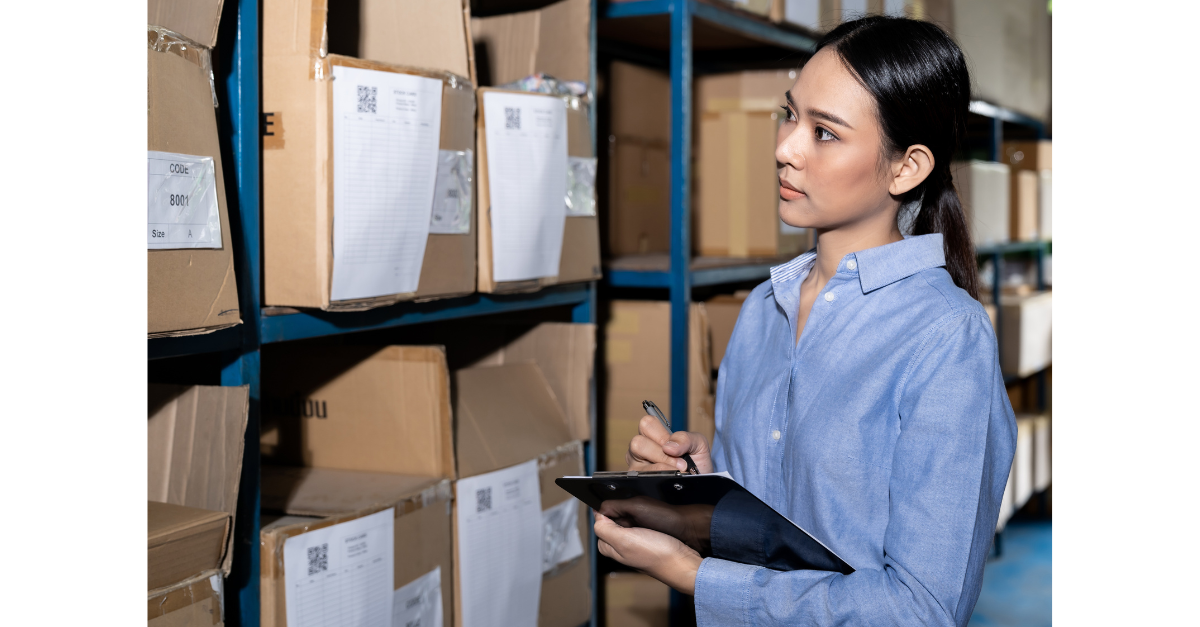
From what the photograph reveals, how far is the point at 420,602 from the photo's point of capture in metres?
1.42

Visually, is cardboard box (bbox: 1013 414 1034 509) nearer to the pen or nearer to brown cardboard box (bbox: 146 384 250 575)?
the pen

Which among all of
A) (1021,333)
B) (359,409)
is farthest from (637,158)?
(1021,333)

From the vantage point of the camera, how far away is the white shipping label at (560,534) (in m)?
1.71

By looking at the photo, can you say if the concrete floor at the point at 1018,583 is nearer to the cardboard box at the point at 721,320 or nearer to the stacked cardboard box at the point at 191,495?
the cardboard box at the point at 721,320

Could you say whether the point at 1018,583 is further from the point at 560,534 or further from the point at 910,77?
the point at 910,77

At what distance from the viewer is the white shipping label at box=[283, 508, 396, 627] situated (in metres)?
1.20

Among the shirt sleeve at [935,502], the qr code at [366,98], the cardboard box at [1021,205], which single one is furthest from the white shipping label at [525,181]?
the cardboard box at [1021,205]

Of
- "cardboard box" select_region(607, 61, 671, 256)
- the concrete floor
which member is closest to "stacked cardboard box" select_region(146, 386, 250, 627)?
"cardboard box" select_region(607, 61, 671, 256)

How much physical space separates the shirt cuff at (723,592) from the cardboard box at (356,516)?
1.78 ft

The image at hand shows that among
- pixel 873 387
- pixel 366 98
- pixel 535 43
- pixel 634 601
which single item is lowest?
pixel 634 601

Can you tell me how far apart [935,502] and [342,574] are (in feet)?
2.63

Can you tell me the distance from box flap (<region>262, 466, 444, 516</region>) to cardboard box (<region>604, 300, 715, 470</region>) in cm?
82
